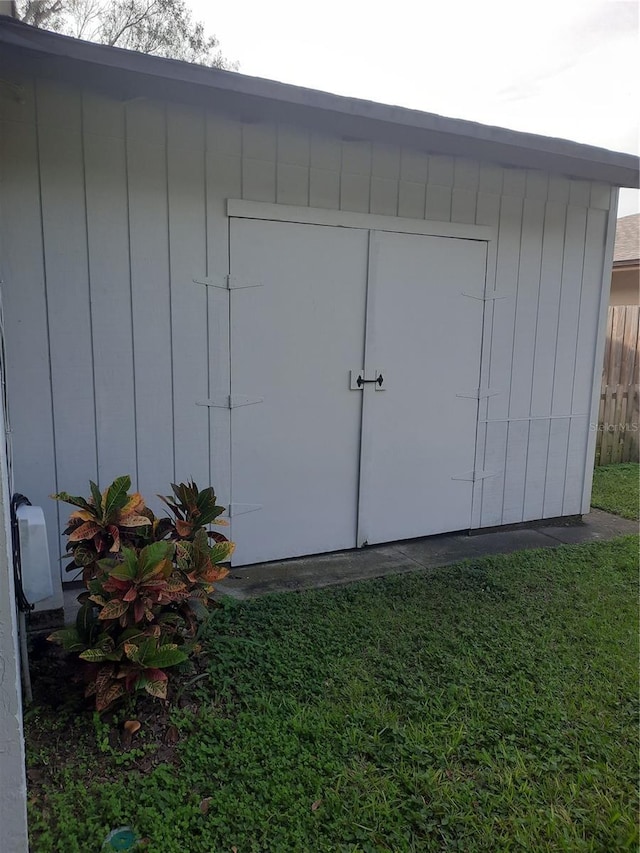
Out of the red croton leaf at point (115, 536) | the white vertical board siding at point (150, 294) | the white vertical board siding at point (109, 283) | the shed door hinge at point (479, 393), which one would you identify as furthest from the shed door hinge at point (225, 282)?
the shed door hinge at point (479, 393)

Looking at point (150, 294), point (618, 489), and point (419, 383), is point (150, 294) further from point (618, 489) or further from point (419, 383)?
point (618, 489)

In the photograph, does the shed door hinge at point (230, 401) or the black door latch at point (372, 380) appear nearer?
the shed door hinge at point (230, 401)

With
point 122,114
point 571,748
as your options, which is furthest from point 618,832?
point 122,114

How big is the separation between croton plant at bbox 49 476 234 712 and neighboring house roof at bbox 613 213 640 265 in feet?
24.3

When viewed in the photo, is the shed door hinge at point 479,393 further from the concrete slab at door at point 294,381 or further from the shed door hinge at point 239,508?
the shed door hinge at point 239,508

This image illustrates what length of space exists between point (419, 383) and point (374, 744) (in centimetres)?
242

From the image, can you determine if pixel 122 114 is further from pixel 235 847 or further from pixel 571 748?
pixel 571 748

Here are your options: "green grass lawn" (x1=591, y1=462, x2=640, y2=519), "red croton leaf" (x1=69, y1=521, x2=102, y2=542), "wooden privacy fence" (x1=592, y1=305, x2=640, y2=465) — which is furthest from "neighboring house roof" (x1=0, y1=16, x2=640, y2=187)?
"wooden privacy fence" (x1=592, y1=305, x2=640, y2=465)

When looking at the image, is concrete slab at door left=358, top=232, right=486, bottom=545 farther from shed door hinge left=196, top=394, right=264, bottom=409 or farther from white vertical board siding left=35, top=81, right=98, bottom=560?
white vertical board siding left=35, top=81, right=98, bottom=560

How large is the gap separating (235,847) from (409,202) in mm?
3430

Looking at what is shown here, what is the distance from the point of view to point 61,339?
9.82 feet

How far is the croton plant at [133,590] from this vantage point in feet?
6.83

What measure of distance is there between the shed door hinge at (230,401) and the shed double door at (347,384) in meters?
0.01

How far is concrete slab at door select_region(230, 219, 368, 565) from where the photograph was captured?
135 inches
